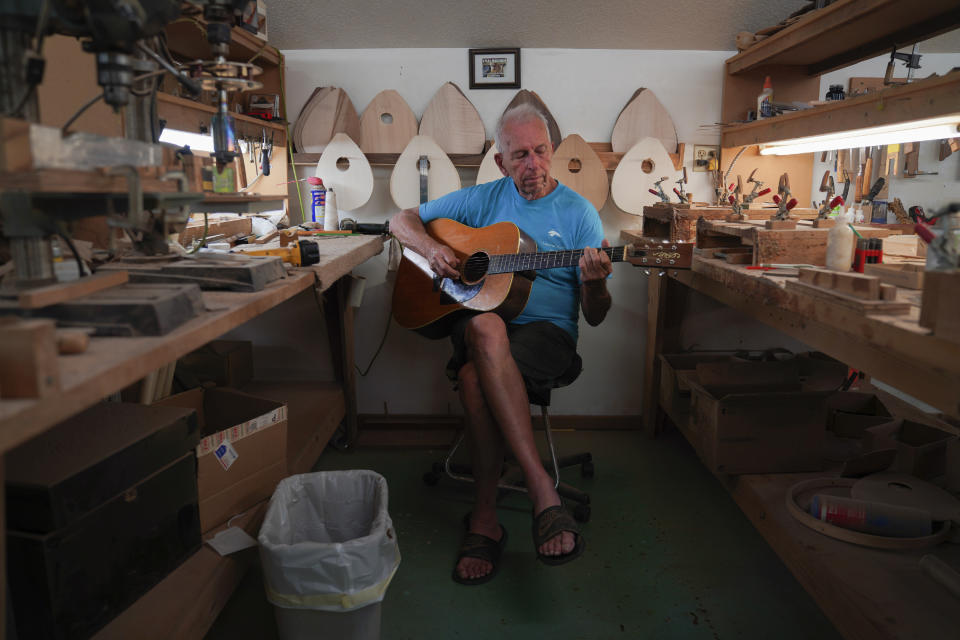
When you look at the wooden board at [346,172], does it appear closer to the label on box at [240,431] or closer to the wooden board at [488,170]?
the wooden board at [488,170]

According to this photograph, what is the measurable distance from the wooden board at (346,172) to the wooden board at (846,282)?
223cm

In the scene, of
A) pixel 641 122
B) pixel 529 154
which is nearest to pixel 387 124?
pixel 529 154

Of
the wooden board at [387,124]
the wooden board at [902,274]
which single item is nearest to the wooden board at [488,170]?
the wooden board at [387,124]

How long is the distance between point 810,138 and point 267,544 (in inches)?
99.1

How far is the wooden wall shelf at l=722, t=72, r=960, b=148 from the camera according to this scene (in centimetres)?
177

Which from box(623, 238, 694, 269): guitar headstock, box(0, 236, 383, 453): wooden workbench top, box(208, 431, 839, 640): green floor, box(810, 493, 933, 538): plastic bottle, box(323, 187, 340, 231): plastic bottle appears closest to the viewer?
box(0, 236, 383, 453): wooden workbench top

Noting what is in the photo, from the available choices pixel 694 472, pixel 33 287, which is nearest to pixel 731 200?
pixel 694 472

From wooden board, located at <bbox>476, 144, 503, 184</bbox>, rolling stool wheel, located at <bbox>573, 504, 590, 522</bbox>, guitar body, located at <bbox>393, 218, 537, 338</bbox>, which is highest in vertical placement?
wooden board, located at <bbox>476, 144, 503, 184</bbox>

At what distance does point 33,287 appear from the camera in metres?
1.09

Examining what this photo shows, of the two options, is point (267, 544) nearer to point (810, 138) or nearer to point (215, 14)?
point (215, 14)

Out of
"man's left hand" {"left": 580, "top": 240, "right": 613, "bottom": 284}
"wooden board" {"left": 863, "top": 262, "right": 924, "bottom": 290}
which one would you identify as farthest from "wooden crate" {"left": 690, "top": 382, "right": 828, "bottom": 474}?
"wooden board" {"left": 863, "top": 262, "right": 924, "bottom": 290}

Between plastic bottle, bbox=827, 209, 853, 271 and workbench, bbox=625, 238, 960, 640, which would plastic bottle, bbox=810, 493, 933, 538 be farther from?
plastic bottle, bbox=827, 209, 853, 271

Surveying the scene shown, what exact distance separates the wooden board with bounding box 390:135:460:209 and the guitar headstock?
3.99 ft

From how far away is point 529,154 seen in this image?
2.66 m
